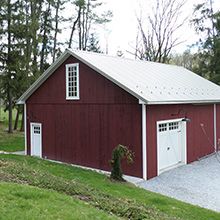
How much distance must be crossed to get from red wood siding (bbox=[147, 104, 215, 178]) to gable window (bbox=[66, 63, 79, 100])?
382 cm

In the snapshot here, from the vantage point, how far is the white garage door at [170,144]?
12.9 meters

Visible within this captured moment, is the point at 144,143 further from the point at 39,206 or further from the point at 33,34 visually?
the point at 33,34

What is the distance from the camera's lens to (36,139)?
1644 cm

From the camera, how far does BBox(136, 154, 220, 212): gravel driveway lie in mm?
Answer: 9609

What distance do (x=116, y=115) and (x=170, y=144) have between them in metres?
2.80

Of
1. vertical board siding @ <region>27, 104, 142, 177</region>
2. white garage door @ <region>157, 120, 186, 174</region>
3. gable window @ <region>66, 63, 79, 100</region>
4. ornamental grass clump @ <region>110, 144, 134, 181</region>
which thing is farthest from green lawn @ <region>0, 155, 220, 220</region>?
gable window @ <region>66, 63, 79, 100</region>

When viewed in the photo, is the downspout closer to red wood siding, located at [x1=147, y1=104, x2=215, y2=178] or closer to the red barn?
the red barn

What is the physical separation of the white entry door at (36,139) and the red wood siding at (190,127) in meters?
6.53

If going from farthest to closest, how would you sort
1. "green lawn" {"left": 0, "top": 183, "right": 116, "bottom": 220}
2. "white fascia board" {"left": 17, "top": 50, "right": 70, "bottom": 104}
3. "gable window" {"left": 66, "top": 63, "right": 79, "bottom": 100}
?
1. "white fascia board" {"left": 17, "top": 50, "right": 70, "bottom": 104}
2. "gable window" {"left": 66, "top": 63, "right": 79, "bottom": 100}
3. "green lawn" {"left": 0, "top": 183, "right": 116, "bottom": 220}

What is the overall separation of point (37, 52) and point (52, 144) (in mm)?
12831

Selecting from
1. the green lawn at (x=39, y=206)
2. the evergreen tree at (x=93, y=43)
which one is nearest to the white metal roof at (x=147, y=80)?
the green lawn at (x=39, y=206)

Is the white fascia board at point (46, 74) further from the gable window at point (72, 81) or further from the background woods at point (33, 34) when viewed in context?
the background woods at point (33, 34)

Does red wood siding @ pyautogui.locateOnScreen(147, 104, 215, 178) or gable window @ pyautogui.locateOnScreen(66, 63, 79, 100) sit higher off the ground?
gable window @ pyautogui.locateOnScreen(66, 63, 79, 100)

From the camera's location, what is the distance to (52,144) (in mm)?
15516
